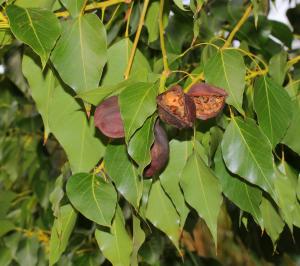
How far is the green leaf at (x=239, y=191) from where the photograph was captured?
2.48 feet

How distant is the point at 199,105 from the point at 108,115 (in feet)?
0.39

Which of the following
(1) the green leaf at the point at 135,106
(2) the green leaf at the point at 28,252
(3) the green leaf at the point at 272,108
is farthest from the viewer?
(2) the green leaf at the point at 28,252

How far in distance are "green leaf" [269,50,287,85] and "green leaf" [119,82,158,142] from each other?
0.97 ft

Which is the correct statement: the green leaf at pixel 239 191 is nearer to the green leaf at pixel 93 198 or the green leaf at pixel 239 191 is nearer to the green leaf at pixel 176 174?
the green leaf at pixel 176 174

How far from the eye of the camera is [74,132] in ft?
2.59

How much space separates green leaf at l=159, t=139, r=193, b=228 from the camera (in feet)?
2.55

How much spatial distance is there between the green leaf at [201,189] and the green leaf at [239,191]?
0.08ft

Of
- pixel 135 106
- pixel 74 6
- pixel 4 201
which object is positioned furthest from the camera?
pixel 4 201

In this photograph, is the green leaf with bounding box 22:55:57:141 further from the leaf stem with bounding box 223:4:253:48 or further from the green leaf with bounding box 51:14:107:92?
the leaf stem with bounding box 223:4:253:48

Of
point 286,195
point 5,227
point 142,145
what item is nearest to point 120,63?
point 142,145

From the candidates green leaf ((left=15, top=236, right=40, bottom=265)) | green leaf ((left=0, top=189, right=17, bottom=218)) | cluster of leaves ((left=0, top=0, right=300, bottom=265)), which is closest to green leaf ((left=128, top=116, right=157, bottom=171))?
cluster of leaves ((left=0, top=0, right=300, bottom=265))

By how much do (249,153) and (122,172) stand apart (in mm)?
170

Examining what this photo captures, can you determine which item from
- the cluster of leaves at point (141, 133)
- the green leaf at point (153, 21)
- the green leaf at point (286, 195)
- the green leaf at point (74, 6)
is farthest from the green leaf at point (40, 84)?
the green leaf at point (286, 195)

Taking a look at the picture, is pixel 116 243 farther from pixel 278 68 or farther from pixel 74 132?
pixel 278 68
